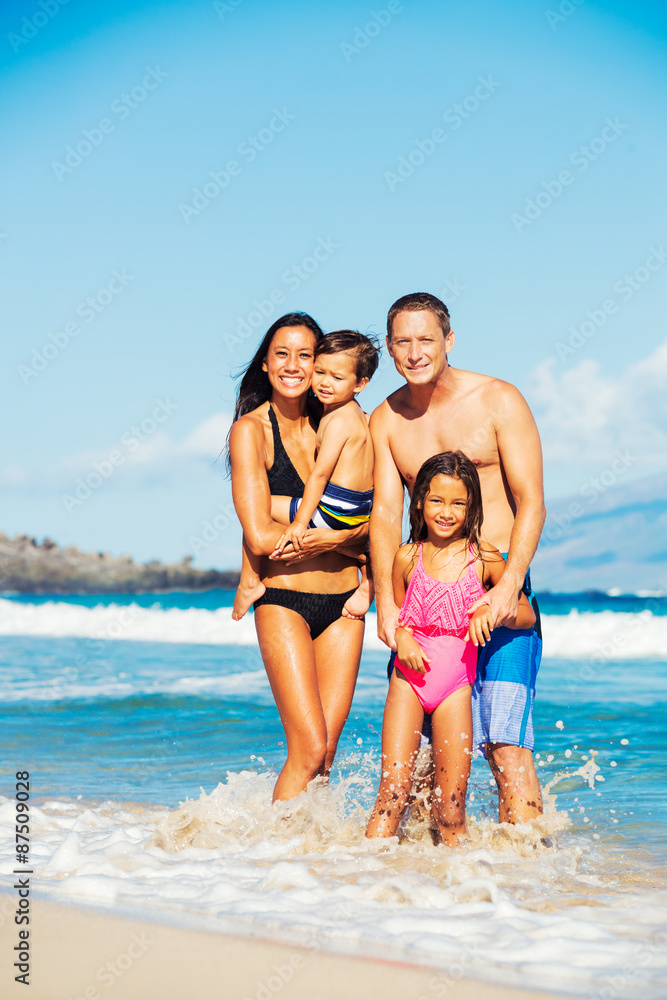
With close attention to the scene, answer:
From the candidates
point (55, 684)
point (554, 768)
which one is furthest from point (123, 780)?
point (55, 684)

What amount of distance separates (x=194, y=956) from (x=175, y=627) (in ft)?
68.4

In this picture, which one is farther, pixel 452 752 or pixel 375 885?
pixel 452 752

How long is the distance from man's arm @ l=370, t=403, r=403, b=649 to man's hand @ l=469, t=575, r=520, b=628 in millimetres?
422

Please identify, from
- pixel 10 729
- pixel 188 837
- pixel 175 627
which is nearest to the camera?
pixel 188 837

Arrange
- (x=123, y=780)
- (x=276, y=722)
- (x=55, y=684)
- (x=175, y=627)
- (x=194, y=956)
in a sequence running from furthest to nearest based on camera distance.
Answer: (x=175, y=627)
(x=55, y=684)
(x=276, y=722)
(x=123, y=780)
(x=194, y=956)

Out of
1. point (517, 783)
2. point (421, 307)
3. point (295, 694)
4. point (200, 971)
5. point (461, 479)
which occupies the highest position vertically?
point (421, 307)

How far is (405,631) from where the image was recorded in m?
3.96

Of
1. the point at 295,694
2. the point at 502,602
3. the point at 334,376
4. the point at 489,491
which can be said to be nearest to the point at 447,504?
the point at 489,491

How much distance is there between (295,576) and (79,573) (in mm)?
53726

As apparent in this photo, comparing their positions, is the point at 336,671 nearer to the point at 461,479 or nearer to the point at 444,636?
the point at 444,636

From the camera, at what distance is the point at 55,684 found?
1191 centimetres

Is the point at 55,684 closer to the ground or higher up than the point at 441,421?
closer to the ground

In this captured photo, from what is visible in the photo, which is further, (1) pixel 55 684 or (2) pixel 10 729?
(1) pixel 55 684

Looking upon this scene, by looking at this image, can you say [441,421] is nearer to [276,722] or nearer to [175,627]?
[276,722]
